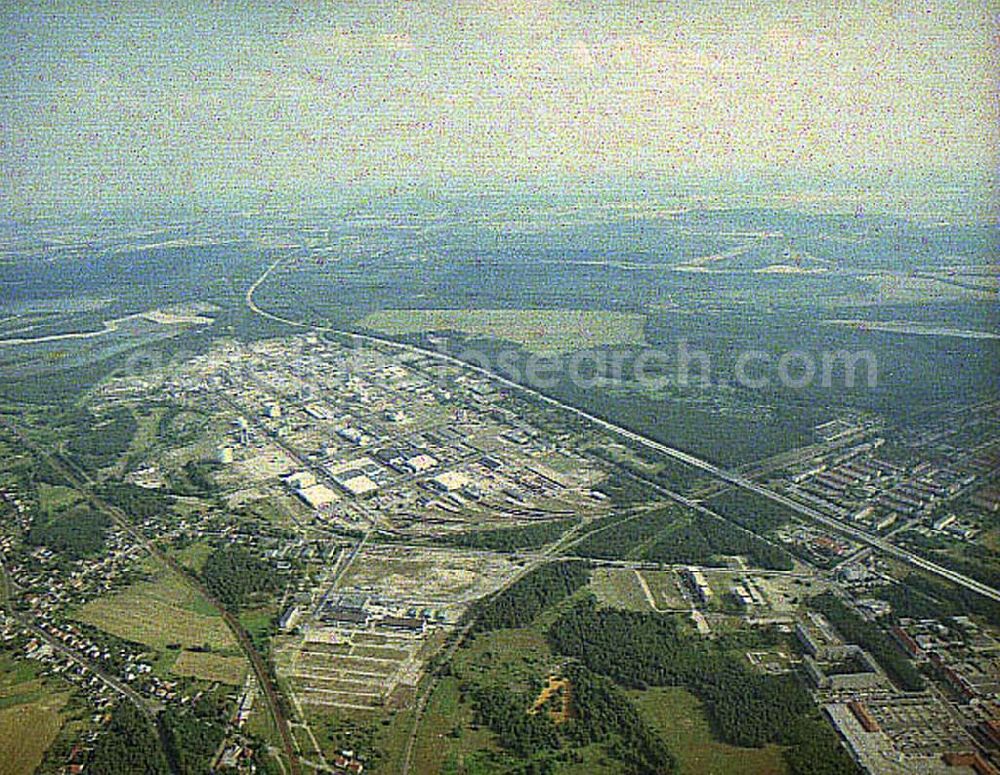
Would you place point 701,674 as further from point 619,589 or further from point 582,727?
point 619,589

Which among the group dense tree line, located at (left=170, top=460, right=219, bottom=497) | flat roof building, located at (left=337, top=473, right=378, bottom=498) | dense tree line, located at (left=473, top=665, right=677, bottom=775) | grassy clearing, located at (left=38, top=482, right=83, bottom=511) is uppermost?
dense tree line, located at (left=473, top=665, right=677, bottom=775)

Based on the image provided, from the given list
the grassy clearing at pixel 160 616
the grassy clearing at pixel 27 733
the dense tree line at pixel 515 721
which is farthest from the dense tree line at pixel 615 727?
the grassy clearing at pixel 27 733

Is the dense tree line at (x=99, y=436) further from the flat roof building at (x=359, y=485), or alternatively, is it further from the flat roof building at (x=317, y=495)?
the flat roof building at (x=359, y=485)

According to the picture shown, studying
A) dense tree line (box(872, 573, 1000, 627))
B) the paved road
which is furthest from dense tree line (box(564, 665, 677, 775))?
dense tree line (box(872, 573, 1000, 627))

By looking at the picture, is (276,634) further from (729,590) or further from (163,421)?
(163,421)

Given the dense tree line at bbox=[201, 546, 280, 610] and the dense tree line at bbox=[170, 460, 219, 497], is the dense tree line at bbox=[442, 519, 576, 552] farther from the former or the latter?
the dense tree line at bbox=[170, 460, 219, 497]

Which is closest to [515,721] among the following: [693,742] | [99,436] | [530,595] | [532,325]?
[693,742]

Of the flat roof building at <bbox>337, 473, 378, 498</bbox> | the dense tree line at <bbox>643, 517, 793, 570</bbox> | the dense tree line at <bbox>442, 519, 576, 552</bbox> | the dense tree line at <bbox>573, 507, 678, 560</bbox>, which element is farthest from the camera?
the flat roof building at <bbox>337, 473, 378, 498</bbox>
